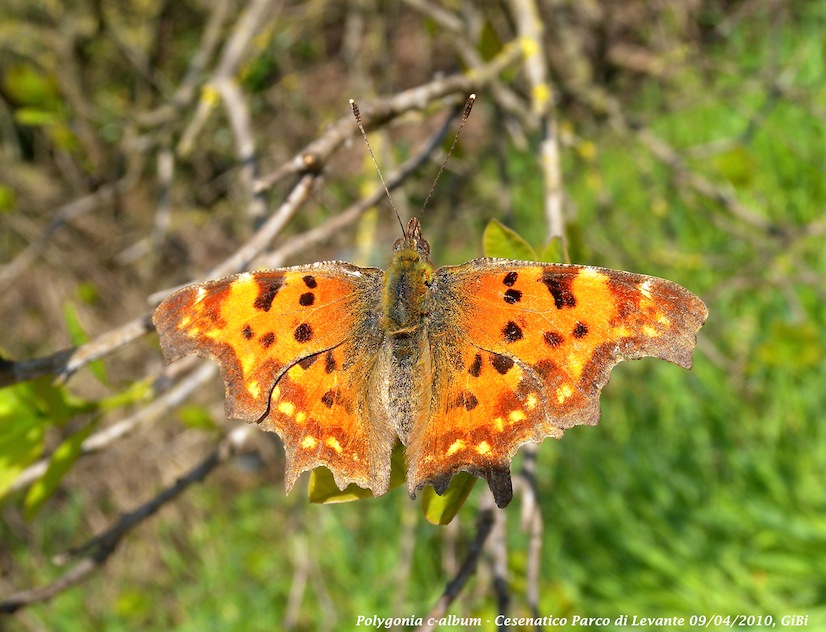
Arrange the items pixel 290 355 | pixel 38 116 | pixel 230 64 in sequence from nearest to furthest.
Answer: pixel 290 355 < pixel 230 64 < pixel 38 116

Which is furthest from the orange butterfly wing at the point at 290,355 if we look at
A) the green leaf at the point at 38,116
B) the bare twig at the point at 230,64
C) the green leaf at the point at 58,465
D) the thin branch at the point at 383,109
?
the green leaf at the point at 38,116

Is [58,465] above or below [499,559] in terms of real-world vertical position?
above

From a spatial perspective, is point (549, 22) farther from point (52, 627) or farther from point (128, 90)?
point (52, 627)

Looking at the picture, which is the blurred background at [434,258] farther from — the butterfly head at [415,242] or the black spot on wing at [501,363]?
the black spot on wing at [501,363]

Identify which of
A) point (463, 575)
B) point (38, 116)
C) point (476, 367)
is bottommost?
point (463, 575)

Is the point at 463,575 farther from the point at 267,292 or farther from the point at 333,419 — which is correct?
the point at 267,292

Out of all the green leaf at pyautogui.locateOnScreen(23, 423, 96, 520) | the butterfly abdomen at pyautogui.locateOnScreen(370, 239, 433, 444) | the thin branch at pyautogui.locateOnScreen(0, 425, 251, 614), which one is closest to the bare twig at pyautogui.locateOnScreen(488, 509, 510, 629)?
the butterfly abdomen at pyautogui.locateOnScreen(370, 239, 433, 444)

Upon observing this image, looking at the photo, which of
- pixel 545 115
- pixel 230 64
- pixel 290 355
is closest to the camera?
pixel 290 355

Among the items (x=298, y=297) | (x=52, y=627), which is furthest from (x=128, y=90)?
(x=298, y=297)

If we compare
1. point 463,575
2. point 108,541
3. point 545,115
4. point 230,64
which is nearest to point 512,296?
point 463,575
